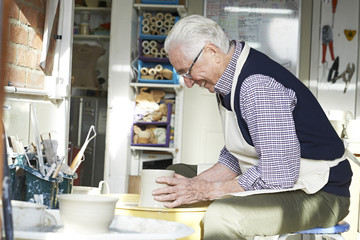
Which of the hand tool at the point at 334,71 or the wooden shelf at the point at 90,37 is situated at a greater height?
the wooden shelf at the point at 90,37

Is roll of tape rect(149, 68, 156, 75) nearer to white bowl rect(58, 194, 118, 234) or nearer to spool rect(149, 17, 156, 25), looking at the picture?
spool rect(149, 17, 156, 25)

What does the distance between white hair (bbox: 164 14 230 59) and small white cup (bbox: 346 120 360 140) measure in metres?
2.24

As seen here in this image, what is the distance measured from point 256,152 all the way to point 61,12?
1.20 meters

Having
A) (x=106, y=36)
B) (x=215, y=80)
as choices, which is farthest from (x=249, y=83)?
(x=106, y=36)

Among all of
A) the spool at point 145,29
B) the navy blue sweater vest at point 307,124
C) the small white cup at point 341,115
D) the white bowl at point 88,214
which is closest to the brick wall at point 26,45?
the navy blue sweater vest at point 307,124

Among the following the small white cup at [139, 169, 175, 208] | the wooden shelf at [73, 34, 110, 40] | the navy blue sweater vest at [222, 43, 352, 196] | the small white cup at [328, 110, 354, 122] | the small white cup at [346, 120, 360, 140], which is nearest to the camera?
the small white cup at [139, 169, 175, 208]

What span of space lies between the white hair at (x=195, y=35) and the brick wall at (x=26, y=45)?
63 cm

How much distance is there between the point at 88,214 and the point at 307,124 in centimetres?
122

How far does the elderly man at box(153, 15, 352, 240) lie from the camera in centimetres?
176

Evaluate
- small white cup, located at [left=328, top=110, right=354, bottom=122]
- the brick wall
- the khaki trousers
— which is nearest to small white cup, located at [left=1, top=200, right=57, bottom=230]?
the khaki trousers

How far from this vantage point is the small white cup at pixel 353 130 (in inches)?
156

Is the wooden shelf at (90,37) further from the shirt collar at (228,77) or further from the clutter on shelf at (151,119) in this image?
the shirt collar at (228,77)

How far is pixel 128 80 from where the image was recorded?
4902 millimetres

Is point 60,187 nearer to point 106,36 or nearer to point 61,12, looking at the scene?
point 61,12
